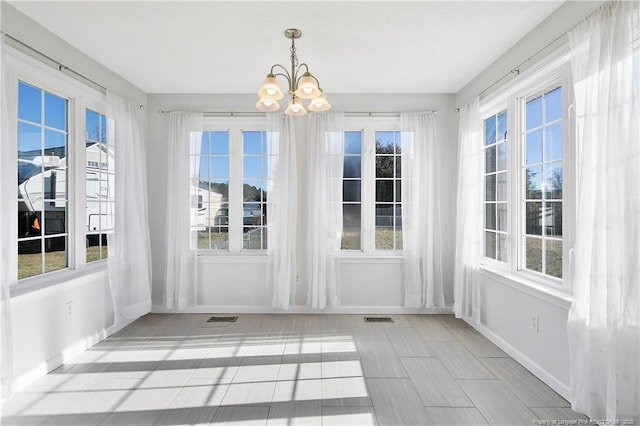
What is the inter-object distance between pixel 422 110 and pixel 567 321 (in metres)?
2.93

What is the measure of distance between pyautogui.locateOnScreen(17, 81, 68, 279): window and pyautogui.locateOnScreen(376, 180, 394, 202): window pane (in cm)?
331

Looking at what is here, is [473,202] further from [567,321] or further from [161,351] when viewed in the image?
[161,351]

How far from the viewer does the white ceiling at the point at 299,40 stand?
256 centimetres

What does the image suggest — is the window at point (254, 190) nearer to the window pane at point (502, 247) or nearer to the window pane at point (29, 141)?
the window pane at point (29, 141)

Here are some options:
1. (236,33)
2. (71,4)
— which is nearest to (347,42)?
(236,33)

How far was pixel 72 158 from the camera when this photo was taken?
10.9 feet

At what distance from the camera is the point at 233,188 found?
457 cm

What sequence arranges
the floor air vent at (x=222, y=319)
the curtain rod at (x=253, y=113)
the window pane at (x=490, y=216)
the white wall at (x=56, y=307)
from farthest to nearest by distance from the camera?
the curtain rod at (x=253, y=113) < the floor air vent at (x=222, y=319) < the window pane at (x=490, y=216) < the white wall at (x=56, y=307)

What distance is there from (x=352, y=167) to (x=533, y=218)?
2.15m

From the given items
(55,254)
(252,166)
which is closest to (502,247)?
(252,166)

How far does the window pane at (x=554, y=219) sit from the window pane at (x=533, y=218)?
10 cm

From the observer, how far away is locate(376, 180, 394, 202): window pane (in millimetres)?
4547

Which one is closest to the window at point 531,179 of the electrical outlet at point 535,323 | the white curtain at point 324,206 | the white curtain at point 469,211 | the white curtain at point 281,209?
the white curtain at point 469,211

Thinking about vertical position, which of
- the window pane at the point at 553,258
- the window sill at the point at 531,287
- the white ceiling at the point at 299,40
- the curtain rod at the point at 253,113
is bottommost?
the window sill at the point at 531,287
